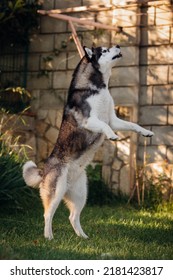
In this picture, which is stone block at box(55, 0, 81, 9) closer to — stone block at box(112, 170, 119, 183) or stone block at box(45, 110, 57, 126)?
stone block at box(45, 110, 57, 126)

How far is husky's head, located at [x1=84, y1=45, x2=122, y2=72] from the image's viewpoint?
549 centimetres

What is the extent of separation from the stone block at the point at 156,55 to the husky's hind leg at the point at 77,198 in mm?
3307

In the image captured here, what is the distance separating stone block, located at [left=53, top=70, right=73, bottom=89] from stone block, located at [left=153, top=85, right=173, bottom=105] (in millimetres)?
1324

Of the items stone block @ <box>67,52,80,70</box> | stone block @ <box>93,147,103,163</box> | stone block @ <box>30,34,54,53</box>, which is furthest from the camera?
stone block @ <box>30,34,54,53</box>

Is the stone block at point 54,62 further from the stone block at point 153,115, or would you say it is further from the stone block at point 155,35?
the stone block at point 153,115

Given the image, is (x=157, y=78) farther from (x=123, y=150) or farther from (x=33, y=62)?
(x=33, y=62)

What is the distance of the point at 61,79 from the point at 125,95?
1068 millimetres

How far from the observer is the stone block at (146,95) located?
8.34 metres

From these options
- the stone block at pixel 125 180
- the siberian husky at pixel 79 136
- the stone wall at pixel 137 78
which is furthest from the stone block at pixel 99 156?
the siberian husky at pixel 79 136

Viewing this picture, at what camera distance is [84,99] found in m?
5.35

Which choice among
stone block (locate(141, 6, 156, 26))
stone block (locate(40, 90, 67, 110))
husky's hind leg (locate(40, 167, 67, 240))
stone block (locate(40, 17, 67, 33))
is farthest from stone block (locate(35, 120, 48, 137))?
husky's hind leg (locate(40, 167, 67, 240))

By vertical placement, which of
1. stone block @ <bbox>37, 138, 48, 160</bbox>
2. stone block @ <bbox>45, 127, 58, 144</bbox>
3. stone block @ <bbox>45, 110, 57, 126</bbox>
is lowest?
stone block @ <bbox>37, 138, 48, 160</bbox>

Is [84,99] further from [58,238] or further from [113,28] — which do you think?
[113,28]
